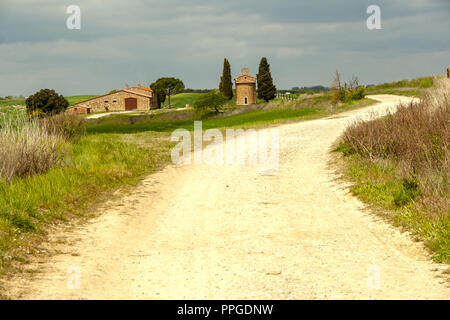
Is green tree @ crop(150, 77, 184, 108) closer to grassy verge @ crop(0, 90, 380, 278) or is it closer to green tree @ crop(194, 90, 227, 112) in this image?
green tree @ crop(194, 90, 227, 112)

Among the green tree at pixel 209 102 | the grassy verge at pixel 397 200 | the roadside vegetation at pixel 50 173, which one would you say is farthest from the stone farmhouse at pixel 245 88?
the grassy verge at pixel 397 200

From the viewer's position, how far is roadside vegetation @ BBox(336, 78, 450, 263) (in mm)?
8180

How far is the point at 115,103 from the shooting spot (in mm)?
110688

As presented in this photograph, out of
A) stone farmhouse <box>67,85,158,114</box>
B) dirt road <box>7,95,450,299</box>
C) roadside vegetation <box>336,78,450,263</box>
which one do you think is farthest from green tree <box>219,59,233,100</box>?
dirt road <box>7,95,450,299</box>

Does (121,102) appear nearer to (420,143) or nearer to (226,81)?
(226,81)

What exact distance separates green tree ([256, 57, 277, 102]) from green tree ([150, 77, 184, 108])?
33948 millimetres

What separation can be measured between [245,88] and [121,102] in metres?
29.1

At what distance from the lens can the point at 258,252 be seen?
7.50 meters

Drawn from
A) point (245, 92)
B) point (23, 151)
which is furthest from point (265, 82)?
point (23, 151)

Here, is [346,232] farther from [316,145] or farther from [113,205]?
[316,145]

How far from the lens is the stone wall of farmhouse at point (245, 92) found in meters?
109

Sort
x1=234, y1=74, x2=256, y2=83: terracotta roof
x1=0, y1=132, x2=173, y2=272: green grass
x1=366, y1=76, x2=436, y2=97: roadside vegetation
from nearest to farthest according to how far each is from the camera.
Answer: x1=0, y1=132, x2=173, y2=272: green grass < x1=366, y1=76, x2=436, y2=97: roadside vegetation < x1=234, y1=74, x2=256, y2=83: terracotta roof

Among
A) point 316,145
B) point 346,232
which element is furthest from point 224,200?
point 316,145

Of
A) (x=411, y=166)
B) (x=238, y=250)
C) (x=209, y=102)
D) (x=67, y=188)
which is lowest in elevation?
(x=238, y=250)
